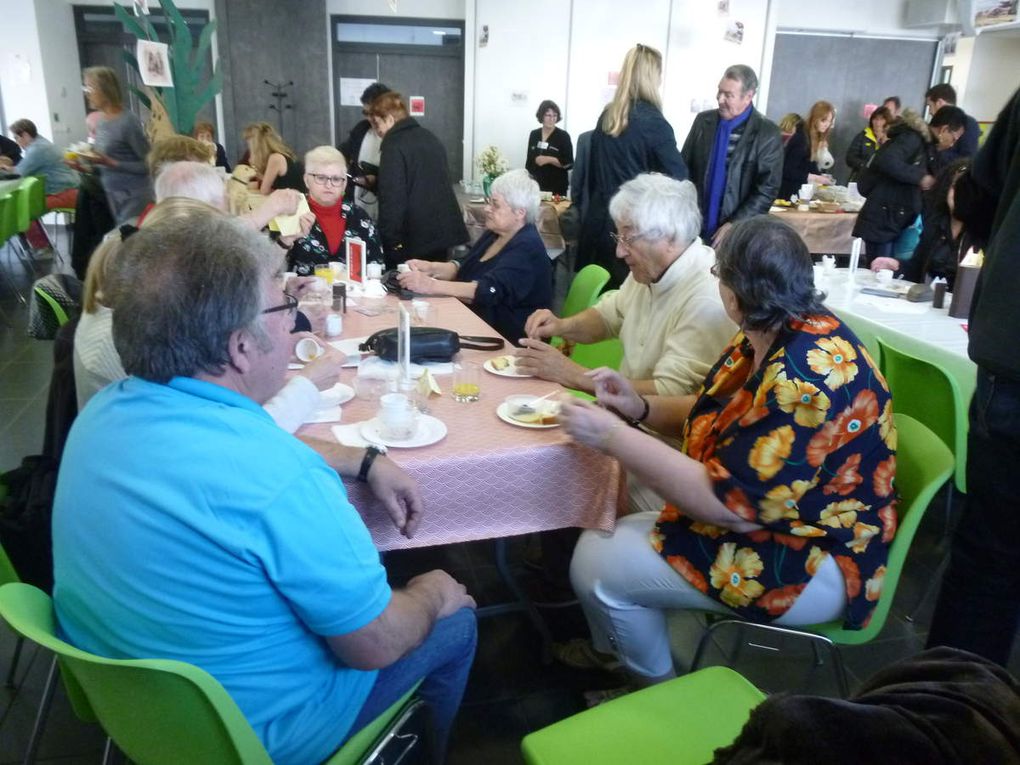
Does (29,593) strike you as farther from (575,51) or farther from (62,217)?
(62,217)

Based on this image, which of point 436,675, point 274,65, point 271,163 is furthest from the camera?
point 274,65

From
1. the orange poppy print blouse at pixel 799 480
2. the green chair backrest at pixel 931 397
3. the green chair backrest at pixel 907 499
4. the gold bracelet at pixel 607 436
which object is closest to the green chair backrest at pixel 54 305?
the gold bracelet at pixel 607 436

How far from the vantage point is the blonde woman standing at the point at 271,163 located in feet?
15.8

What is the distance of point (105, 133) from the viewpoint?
4801 mm

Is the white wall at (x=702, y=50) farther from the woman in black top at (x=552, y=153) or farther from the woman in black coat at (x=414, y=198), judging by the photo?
the woman in black coat at (x=414, y=198)

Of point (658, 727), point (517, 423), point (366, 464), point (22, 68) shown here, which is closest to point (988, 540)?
point (658, 727)

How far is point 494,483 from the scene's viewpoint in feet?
5.22

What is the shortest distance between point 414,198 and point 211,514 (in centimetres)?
327

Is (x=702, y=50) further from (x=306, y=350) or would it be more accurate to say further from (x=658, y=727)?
(x=658, y=727)

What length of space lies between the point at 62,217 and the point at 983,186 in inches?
412

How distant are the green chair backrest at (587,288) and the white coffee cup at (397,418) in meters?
1.55

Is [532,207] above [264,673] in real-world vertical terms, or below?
above

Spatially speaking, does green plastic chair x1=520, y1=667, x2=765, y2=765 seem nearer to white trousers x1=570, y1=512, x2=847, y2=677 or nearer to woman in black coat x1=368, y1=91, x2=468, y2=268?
white trousers x1=570, y1=512, x2=847, y2=677

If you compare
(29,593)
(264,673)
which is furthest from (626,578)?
(29,593)
